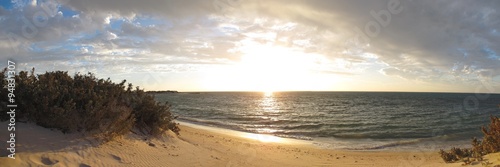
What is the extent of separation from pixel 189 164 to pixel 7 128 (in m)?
4.37

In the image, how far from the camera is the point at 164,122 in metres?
10.6

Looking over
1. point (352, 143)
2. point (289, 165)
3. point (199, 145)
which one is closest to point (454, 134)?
point (352, 143)

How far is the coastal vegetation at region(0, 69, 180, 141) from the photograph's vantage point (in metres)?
7.33

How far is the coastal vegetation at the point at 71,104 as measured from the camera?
733 centimetres

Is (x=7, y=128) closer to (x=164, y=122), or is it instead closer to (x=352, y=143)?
(x=164, y=122)

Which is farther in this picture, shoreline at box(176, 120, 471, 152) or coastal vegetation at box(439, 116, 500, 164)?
shoreline at box(176, 120, 471, 152)

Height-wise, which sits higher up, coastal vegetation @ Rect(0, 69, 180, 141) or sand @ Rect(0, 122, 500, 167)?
coastal vegetation @ Rect(0, 69, 180, 141)

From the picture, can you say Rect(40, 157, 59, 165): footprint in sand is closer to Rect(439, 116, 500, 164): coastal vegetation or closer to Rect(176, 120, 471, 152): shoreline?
Rect(439, 116, 500, 164): coastal vegetation

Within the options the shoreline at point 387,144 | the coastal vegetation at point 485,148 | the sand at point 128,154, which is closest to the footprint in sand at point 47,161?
the sand at point 128,154

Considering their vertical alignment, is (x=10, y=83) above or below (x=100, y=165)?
above

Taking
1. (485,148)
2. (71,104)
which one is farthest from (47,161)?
(485,148)

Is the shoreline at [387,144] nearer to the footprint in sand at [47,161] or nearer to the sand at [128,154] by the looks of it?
the sand at [128,154]

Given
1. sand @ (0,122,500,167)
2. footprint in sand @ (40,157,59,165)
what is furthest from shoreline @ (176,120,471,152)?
footprint in sand @ (40,157,59,165)

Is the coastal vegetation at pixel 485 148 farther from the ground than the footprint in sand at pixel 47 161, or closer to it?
closer to it
